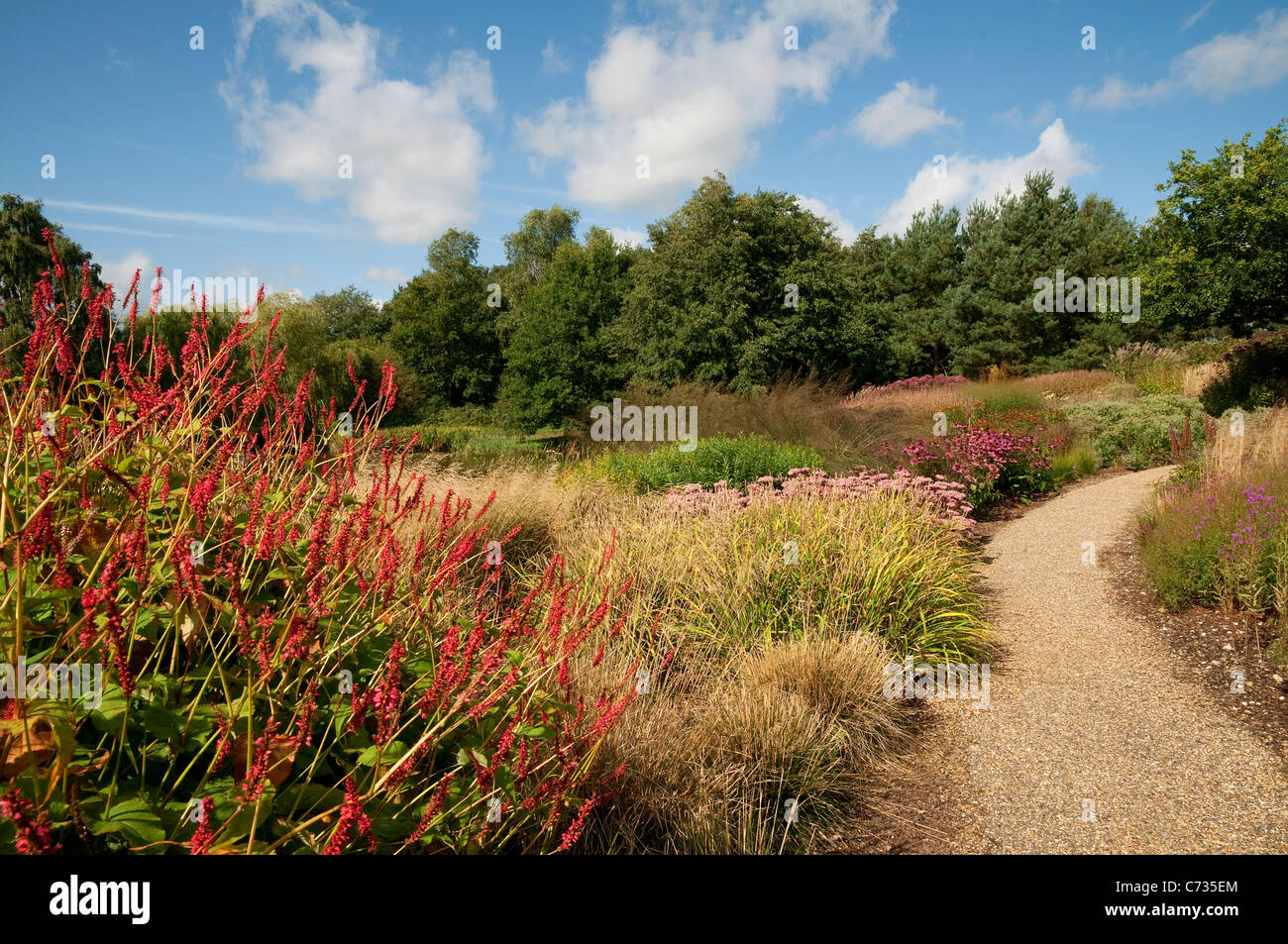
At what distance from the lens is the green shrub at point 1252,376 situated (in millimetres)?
14737

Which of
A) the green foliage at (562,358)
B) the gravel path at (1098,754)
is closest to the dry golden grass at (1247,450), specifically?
the gravel path at (1098,754)

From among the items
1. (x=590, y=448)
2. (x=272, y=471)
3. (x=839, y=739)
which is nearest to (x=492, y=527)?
(x=272, y=471)

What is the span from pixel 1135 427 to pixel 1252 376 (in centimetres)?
694

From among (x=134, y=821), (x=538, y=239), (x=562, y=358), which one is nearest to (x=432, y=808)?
(x=134, y=821)

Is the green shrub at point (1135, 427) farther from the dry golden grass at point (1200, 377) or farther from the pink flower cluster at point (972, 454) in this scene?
the dry golden grass at point (1200, 377)

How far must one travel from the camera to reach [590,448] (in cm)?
1151

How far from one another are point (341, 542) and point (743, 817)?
2063mm

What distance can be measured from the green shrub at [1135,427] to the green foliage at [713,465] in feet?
21.6

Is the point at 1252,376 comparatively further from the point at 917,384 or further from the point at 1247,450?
the point at 1247,450

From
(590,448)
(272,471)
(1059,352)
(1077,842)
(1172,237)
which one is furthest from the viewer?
(1059,352)

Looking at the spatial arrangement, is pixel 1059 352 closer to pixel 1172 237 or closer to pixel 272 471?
pixel 1172 237

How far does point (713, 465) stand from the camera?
25.1ft

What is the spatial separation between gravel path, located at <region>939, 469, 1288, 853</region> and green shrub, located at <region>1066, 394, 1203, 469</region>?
6.86m

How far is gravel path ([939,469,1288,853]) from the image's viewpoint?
3008 millimetres
